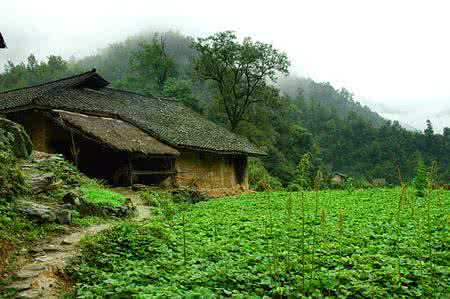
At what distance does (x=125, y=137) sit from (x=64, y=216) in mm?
10047

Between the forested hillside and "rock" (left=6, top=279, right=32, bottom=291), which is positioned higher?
the forested hillside

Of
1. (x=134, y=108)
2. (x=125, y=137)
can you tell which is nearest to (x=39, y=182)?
(x=125, y=137)

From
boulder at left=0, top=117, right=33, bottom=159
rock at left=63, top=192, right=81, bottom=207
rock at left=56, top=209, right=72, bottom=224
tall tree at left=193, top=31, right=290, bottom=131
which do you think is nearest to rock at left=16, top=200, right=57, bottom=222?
rock at left=56, top=209, right=72, bottom=224

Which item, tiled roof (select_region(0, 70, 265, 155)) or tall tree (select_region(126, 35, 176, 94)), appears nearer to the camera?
tiled roof (select_region(0, 70, 265, 155))

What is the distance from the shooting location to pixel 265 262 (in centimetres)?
638

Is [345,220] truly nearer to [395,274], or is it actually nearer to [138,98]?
[395,274]

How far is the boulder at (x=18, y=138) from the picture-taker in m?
10.7

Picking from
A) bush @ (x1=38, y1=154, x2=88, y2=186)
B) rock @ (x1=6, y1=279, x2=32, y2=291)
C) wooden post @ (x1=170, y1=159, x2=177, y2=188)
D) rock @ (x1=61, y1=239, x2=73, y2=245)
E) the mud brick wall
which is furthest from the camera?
the mud brick wall

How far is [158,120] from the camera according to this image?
77.3 feet

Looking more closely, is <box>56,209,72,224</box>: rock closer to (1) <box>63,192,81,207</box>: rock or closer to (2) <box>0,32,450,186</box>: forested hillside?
(1) <box>63,192,81,207</box>: rock

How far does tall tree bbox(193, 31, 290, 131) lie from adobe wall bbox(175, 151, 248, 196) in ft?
40.4

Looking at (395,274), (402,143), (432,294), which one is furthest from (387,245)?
(402,143)

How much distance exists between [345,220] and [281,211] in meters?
2.75

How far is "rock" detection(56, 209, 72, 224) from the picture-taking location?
26.7 ft
